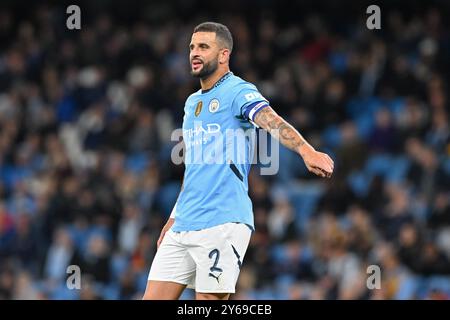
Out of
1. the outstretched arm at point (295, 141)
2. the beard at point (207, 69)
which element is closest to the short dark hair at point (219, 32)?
the beard at point (207, 69)

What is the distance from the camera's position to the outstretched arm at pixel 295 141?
5441mm

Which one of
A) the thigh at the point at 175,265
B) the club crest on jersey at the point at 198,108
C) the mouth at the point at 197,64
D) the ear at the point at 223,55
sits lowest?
the thigh at the point at 175,265

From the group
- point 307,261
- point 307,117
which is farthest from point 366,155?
point 307,261

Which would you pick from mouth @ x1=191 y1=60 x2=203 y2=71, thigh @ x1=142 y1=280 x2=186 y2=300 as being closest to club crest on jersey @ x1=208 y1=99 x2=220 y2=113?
mouth @ x1=191 y1=60 x2=203 y2=71

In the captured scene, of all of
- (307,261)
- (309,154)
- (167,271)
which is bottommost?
(307,261)

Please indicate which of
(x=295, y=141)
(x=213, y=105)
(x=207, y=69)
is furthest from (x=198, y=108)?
(x=295, y=141)

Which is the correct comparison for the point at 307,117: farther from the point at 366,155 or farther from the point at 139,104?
the point at 139,104

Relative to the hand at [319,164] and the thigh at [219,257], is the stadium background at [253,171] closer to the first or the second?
the thigh at [219,257]

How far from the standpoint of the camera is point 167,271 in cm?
627

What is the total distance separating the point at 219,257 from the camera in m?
6.07

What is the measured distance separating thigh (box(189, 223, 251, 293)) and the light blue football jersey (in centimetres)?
6

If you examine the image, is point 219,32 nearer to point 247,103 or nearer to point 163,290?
point 247,103

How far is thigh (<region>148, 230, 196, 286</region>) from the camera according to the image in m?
6.26
